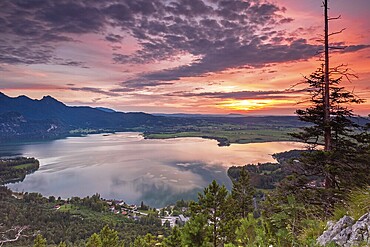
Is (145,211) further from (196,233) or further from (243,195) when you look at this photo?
(196,233)

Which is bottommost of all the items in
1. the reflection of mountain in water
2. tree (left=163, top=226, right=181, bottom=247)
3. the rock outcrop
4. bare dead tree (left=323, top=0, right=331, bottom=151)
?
the reflection of mountain in water

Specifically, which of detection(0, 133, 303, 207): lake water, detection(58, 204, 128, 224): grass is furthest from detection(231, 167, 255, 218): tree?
detection(58, 204, 128, 224): grass

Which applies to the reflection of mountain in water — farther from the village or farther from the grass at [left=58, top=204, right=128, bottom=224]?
the grass at [left=58, top=204, right=128, bottom=224]

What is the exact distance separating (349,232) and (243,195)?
40.9ft

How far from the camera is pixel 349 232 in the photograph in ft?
8.55

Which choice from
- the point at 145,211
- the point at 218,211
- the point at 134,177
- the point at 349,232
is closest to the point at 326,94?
the point at 349,232

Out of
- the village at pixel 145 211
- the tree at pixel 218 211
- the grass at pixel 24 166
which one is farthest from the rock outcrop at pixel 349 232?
the grass at pixel 24 166

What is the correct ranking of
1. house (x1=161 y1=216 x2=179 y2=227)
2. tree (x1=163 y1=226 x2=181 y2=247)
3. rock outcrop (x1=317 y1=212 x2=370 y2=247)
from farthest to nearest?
1. house (x1=161 y1=216 x2=179 y2=227)
2. tree (x1=163 y1=226 x2=181 y2=247)
3. rock outcrop (x1=317 y1=212 x2=370 y2=247)

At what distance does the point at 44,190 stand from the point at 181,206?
32.1 m

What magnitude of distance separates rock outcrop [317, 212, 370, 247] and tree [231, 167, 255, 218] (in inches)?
459

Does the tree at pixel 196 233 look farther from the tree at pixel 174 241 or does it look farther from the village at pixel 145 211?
the village at pixel 145 211

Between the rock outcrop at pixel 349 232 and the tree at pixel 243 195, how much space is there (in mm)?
11651

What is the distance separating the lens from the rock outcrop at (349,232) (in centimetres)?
235

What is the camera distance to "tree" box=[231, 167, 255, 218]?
1438 centimetres
